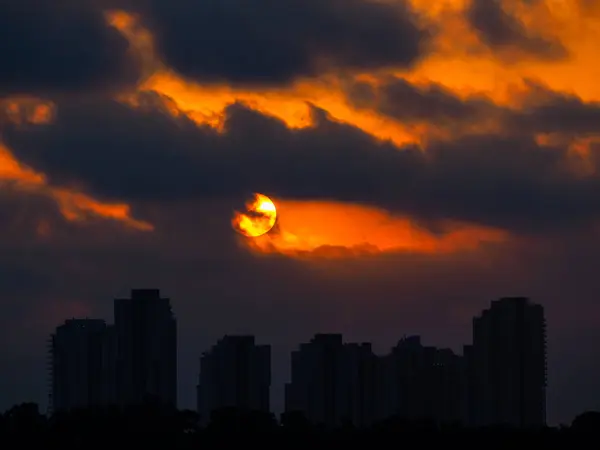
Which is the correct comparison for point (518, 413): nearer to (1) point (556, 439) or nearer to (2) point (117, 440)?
(1) point (556, 439)

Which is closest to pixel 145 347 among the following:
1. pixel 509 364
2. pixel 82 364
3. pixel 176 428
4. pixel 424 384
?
pixel 82 364

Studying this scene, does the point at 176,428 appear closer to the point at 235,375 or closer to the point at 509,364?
the point at 235,375

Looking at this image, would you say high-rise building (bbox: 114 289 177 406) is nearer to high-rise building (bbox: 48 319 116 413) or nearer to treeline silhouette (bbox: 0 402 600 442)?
high-rise building (bbox: 48 319 116 413)

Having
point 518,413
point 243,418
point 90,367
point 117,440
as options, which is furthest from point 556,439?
point 90,367

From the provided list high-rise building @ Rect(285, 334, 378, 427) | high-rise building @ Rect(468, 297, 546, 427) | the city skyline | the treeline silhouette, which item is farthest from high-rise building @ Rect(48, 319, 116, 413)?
the treeline silhouette

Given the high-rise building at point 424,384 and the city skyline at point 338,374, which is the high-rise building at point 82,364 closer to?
the city skyline at point 338,374
